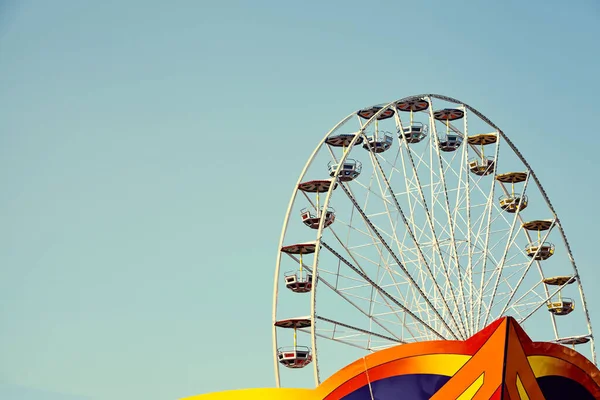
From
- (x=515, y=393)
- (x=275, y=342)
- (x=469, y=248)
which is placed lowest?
(x=515, y=393)

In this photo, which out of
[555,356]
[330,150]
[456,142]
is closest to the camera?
[555,356]

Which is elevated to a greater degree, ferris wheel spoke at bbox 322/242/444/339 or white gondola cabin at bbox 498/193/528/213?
white gondola cabin at bbox 498/193/528/213

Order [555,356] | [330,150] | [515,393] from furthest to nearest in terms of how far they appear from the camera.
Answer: [330,150] → [555,356] → [515,393]

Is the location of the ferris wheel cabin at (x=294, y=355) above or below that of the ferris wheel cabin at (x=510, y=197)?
below

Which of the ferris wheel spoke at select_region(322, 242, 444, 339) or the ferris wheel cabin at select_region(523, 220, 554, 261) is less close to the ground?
the ferris wheel cabin at select_region(523, 220, 554, 261)

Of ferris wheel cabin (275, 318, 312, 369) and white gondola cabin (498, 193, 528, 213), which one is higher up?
white gondola cabin (498, 193, 528, 213)

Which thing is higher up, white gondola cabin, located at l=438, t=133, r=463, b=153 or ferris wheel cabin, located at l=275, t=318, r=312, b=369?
white gondola cabin, located at l=438, t=133, r=463, b=153

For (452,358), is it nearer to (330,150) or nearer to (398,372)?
(398,372)

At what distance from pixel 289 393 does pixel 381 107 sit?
751 inches

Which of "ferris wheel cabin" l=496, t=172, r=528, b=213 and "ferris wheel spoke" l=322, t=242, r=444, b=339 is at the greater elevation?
"ferris wheel cabin" l=496, t=172, r=528, b=213

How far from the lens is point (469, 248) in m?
41.3

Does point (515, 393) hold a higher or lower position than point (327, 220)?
lower

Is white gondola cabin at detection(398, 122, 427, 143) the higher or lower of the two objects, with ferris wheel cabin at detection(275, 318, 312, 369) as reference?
higher

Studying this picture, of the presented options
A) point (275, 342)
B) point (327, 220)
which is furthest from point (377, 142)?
point (275, 342)
